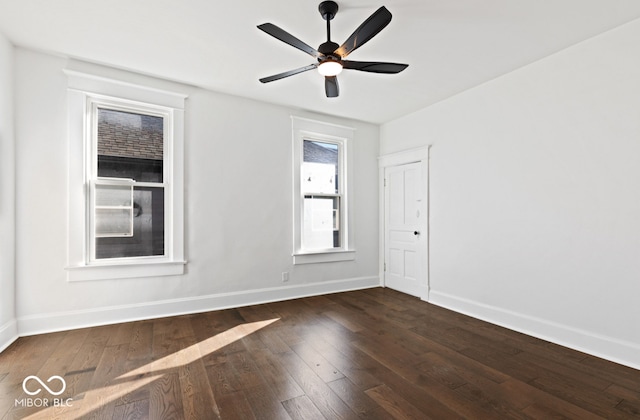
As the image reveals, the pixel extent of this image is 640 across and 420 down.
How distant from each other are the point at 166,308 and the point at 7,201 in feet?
6.08

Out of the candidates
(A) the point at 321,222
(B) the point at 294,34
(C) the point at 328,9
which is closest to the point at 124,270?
(A) the point at 321,222

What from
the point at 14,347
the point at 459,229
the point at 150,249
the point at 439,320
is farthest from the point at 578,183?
the point at 14,347

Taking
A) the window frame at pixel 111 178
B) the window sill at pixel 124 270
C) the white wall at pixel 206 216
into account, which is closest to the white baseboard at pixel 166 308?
the white wall at pixel 206 216

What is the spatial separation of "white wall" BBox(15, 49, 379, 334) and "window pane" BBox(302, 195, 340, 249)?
0.34m

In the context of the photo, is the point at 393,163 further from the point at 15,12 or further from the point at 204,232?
the point at 15,12

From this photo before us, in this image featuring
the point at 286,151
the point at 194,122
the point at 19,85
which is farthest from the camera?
the point at 286,151

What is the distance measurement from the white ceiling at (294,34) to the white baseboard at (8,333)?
8.80 ft

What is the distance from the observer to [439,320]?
141 inches

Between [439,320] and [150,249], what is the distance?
140 inches

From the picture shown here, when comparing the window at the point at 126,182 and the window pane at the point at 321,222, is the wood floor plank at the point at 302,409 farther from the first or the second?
the window pane at the point at 321,222

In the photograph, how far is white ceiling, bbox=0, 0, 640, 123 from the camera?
2355 millimetres

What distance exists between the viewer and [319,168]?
4.88 metres

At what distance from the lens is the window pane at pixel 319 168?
188 inches

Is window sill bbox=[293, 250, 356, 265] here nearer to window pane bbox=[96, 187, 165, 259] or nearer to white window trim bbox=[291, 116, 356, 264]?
white window trim bbox=[291, 116, 356, 264]
